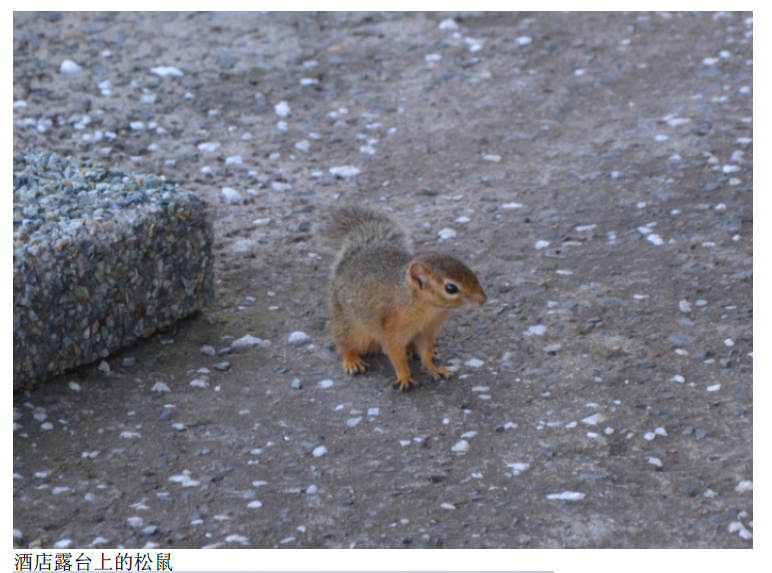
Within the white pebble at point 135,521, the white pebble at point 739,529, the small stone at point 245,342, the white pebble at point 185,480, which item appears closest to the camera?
the white pebble at point 739,529

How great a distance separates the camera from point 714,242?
575 centimetres

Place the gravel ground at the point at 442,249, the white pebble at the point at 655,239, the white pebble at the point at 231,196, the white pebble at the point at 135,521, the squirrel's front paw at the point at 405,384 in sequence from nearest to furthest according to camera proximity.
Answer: the white pebble at the point at 135,521 → the gravel ground at the point at 442,249 → the squirrel's front paw at the point at 405,384 → the white pebble at the point at 655,239 → the white pebble at the point at 231,196

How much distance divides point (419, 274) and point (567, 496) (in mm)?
1239

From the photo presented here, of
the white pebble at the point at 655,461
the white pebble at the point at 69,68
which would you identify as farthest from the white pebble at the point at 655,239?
the white pebble at the point at 69,68

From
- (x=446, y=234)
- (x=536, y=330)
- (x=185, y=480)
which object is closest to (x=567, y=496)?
(x=536, y=330)

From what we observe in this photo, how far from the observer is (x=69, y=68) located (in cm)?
813

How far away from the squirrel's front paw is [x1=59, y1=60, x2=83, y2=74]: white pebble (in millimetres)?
4803

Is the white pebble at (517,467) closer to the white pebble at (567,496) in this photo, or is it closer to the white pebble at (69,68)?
the white pebble at (567,496)

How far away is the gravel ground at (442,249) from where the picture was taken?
12.7ft

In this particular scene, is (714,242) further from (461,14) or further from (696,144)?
(461,14)

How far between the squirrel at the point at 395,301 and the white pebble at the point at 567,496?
98 cm

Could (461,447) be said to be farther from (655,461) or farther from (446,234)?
(446,234)

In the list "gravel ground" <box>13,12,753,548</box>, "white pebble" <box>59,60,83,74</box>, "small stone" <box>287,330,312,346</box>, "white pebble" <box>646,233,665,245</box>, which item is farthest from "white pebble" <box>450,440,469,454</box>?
"white pebble" <box>59,60,83,74</box>

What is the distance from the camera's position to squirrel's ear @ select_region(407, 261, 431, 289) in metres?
4.50
